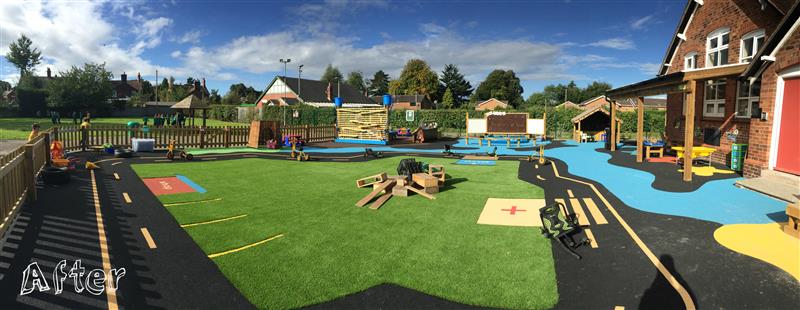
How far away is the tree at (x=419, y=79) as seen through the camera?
104500 millimetres

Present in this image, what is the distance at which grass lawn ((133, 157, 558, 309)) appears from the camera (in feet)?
18.1

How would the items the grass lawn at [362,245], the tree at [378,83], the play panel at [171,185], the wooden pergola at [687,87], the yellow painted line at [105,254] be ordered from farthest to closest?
the tree at [378,83] → the wooden pergola at [687,87] → the play panel at [171,185] → the grass lawn at [362,245] → the yellow painted line at [105,254]

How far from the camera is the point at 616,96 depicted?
21.7 m

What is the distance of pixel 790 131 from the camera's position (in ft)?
38.3

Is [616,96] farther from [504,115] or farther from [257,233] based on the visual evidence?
[257,233]

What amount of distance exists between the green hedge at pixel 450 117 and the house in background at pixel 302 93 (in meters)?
8.67

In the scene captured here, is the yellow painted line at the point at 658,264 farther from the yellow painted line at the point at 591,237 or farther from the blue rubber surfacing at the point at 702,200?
the blue rubber surfacing at the point at 702,200

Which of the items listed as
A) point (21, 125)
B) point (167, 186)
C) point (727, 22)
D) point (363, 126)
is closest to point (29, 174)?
point (167, 186)

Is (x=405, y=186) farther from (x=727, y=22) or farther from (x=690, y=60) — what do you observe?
(x=690, y=60)

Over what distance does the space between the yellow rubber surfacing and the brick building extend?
218 inches

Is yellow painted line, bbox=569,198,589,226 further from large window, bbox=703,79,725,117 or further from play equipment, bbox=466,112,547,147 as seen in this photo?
play equipment, bbox=466,112,547,147

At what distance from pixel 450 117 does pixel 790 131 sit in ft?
123

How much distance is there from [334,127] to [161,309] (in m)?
29.3

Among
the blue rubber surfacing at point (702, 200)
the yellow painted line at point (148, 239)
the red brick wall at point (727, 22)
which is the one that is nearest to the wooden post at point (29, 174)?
the yellow painted line at point (148, 239)
